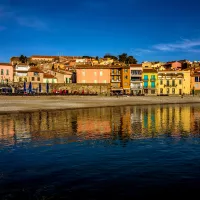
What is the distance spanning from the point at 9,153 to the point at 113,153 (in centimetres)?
567

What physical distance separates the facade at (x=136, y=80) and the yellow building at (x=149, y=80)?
61.1 inches

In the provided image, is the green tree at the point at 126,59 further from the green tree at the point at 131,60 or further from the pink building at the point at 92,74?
the pink building at the point at 92,74

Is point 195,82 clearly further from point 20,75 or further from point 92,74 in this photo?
point 20,75

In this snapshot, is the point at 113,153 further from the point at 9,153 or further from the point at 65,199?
the point at 65,199

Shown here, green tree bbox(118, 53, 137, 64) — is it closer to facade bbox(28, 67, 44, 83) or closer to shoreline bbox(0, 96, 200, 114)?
facade bbox(28, 67, 44, 83)

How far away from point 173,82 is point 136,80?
14.6m

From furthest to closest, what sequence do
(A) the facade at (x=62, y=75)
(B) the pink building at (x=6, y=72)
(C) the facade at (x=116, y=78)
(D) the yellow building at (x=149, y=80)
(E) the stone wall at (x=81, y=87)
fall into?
(A) the facade at (x=62, y=75) → (D) the yellow building at (x=149, y=80) → (C) the facade at (x=116, y=78) → (B) the pink building at (x=6, y=72) → (E) the stone wall at (x=81, y=87)

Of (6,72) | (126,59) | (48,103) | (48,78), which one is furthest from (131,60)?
(48,103)

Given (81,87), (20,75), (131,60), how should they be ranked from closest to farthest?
(81,87) → (20,75) → (131,60)

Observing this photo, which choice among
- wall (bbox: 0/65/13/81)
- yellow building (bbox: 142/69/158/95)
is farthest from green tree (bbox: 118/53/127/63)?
wall (bbox: 0/65/13/81)

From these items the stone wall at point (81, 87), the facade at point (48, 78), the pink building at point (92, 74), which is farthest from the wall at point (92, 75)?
the facade at point (48, 78)

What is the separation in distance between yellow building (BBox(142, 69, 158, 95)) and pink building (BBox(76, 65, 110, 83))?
13745mm

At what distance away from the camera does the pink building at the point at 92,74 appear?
339 ft

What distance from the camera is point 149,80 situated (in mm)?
105938
